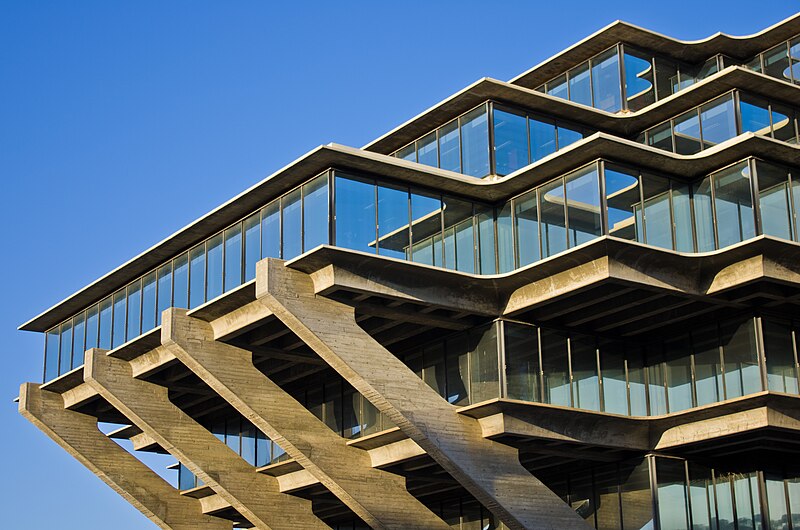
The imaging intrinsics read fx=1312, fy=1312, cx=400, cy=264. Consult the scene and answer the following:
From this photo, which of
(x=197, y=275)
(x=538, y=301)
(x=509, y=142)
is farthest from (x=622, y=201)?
(x=197, y=275)

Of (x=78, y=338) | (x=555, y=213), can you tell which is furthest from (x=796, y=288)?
(x=78, y=338)

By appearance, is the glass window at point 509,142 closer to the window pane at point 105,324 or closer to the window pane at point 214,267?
the window pane at point 214,267

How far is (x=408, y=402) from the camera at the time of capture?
117 feet

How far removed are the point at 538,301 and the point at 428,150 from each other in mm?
7860

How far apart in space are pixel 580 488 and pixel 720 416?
5966 mm

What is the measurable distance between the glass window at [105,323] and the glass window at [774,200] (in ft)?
77.5

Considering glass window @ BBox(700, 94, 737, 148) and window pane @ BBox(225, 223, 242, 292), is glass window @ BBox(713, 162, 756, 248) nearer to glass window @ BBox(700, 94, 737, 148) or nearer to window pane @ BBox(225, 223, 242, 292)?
glass window @ BBox(700, 94, 737, 148)

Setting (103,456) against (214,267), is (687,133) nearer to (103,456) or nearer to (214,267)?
(214,267)

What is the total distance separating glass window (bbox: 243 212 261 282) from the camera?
39188 millimetres

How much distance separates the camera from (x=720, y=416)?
36.4 meters

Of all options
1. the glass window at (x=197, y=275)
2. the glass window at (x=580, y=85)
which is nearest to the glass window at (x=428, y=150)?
the glass window at (x=580, y=85)

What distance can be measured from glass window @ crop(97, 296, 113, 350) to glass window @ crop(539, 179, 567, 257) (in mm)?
18097

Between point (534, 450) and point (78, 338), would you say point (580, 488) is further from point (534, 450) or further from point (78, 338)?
point (78, 338)

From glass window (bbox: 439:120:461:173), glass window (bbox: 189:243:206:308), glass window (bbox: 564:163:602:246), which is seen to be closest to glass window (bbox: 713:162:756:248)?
glass window (bbox: 564:163:602:246)
